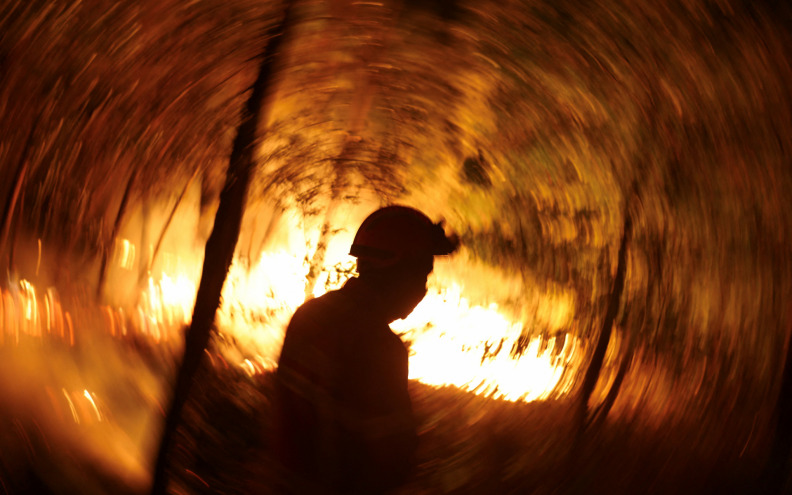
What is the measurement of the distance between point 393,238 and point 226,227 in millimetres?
572

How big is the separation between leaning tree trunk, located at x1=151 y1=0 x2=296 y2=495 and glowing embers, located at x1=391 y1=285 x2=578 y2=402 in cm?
86

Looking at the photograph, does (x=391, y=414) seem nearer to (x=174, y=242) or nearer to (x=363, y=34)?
(x=174, y=242)

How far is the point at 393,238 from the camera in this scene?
1780 millimetres

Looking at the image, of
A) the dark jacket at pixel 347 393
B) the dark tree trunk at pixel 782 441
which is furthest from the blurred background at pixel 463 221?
the dark jacket at pixel 347 393

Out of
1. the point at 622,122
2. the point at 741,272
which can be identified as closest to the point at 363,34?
the point at 622,122

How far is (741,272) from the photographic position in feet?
3.21

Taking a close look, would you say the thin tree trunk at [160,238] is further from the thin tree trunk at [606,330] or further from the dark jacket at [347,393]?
the thin tree trunk at [606,330]

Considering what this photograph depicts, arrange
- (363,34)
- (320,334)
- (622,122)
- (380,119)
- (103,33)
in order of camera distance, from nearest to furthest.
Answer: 1. (103,33)
2. (622,122)
3. (363,34)
4. (320,334)
5. (380,119)

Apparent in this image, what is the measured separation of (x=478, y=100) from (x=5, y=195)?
132cm

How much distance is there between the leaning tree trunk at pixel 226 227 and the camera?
4.69 ft

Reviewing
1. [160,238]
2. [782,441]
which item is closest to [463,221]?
[160,238]

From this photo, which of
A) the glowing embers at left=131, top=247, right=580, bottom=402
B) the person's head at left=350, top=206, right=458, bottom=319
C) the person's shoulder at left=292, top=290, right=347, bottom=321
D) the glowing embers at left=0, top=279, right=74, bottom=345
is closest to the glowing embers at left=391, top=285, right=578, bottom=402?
the glowing embers at left=131, top=247, right=580, bottom=402

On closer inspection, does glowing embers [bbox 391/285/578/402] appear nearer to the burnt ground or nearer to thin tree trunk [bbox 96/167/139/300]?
the burnt ground

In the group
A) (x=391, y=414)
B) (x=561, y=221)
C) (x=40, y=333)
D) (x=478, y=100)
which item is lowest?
(x=391, y=414)
